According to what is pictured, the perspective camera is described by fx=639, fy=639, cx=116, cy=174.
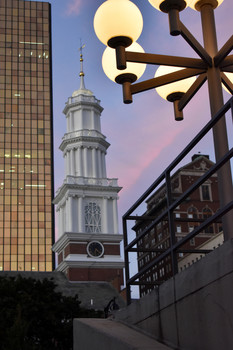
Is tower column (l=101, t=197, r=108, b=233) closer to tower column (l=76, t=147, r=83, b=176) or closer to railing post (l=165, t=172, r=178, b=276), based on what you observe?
tower column (l=76, t=147, r=83, b=176)

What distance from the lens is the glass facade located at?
410ft

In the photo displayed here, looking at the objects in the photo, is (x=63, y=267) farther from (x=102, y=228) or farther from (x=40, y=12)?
(x=40, y=12)

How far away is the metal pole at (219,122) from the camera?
7273mm

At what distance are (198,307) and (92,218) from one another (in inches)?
2640

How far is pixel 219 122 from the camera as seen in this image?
8.00 m

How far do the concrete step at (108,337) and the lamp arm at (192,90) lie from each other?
3.51m

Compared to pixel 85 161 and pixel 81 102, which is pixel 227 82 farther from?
pixel 81 102

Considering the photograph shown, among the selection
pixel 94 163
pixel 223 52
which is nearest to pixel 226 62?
pixel 223 52

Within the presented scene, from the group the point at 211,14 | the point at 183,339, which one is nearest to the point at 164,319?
the point at 183,339

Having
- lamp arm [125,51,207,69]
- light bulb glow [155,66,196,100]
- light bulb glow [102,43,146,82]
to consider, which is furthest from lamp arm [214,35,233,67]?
light bulb glow [155,66,196,100]

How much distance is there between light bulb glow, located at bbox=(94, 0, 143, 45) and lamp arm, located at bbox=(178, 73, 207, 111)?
1176 millimetres

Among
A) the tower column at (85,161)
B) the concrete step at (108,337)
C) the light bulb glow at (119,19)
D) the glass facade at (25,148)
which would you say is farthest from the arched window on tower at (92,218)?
the light bulb glow at (119,19)

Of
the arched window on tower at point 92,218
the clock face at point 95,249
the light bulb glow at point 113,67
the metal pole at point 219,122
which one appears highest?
the arched window on tower at point 92,218

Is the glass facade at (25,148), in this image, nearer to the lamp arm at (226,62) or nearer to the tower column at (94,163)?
the tower column at (94,163)
